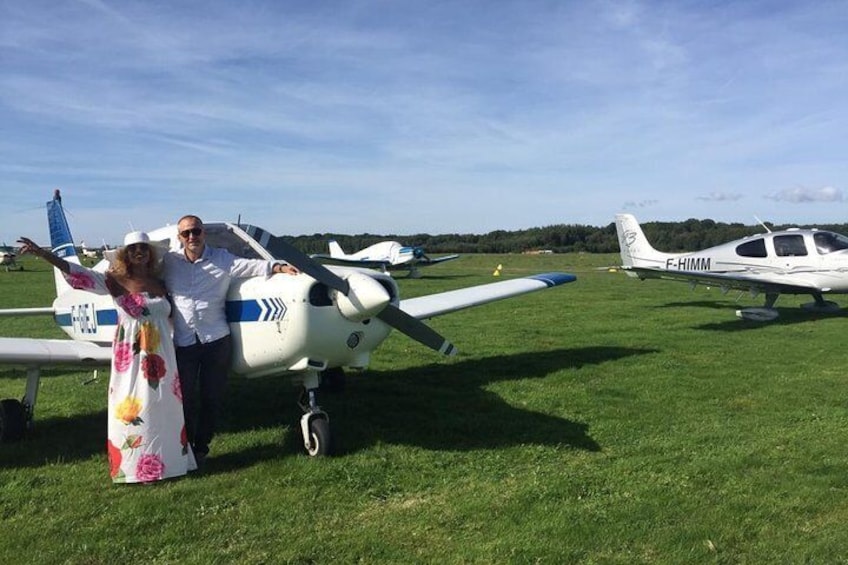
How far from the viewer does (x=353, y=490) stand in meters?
4.35

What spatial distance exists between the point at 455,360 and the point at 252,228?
4758mm

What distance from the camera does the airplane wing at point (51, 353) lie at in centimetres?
525

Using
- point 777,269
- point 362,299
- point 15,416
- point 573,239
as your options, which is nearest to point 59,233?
point 15,416

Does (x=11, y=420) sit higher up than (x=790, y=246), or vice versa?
(x=790, y=246)

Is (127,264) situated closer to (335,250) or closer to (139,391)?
(139,391)

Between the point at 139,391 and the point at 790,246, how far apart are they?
14.2 metres

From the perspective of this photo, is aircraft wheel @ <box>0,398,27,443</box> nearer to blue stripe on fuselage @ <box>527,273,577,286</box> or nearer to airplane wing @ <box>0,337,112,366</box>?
airplane wing @ <box>0,337,112,366</box>

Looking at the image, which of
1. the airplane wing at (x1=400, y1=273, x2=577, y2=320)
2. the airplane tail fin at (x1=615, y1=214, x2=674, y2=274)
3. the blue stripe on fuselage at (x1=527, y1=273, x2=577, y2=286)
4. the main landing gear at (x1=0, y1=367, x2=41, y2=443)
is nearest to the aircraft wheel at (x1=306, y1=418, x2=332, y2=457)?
the main landing gear at (x1=0, y1=367, x2=41, y2=443)

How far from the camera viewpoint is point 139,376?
14.1 feet

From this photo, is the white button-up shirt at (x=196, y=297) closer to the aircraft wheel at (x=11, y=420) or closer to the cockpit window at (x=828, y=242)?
the aircraft wheel at (x=11, y=420)

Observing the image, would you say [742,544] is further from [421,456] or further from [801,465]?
[421,456]

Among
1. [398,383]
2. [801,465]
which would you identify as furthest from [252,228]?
[801,465]

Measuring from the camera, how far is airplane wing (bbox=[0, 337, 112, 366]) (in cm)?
525

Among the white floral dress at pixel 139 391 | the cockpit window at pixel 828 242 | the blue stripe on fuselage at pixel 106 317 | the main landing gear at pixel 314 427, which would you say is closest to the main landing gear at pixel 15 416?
the blue stripe on fuselage at pixel 106 317
